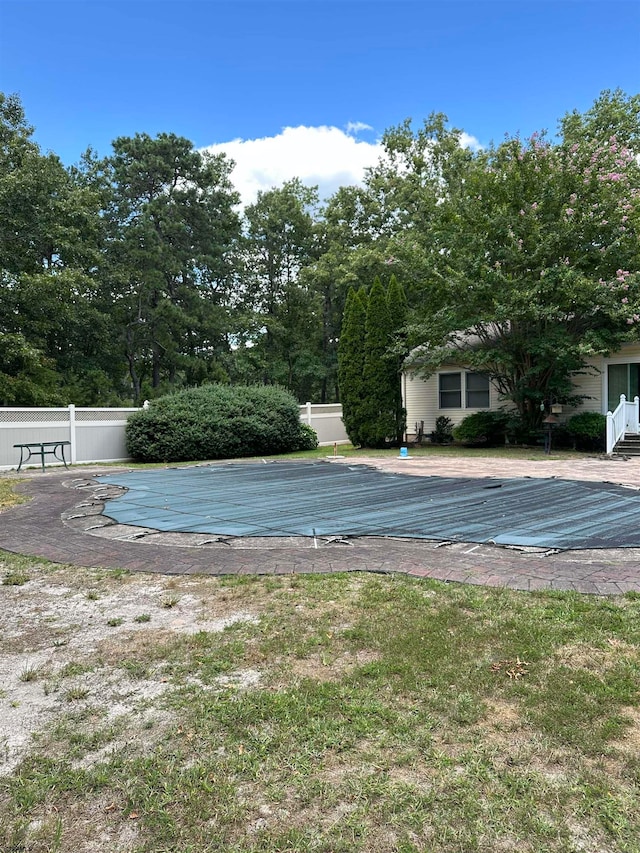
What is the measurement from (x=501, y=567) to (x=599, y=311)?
11823 millimetres

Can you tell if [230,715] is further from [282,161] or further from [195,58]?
[282,161]

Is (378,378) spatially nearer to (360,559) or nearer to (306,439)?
(306,439)

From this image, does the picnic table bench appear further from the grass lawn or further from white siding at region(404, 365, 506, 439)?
white siding at region(404, 365, 506, 439)

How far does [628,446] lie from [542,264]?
5.00 meters

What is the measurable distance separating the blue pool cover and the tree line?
678 centimetres

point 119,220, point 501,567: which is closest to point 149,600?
point 501,567

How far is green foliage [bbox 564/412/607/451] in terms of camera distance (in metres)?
13.8

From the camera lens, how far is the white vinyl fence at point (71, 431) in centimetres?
1246

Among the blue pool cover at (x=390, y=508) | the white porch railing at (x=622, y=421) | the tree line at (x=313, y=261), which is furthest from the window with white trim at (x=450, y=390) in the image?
the blue pool cover at (x=390, y=508)

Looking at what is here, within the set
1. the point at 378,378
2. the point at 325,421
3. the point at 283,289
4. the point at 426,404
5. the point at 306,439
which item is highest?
the point at 283,289

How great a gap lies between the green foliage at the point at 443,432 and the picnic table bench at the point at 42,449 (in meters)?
11.3

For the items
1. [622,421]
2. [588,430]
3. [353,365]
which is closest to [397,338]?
[353,365]

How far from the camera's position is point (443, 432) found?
714 inches

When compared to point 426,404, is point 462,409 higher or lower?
lower
